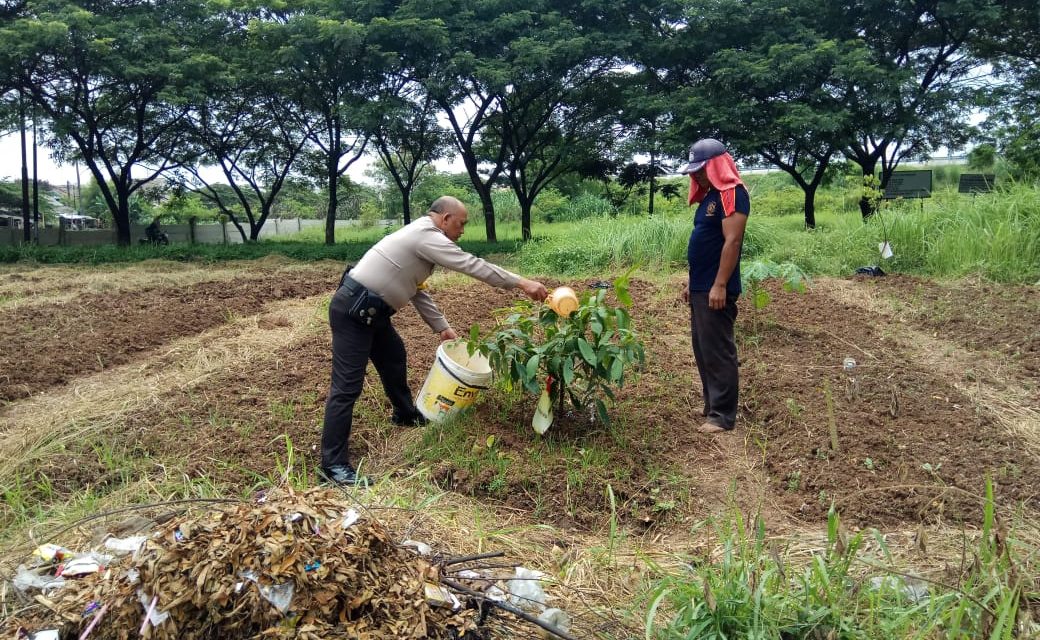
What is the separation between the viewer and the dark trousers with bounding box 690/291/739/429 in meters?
3.66

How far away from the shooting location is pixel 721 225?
3.57m

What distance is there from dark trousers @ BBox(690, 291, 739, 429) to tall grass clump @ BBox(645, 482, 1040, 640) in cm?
Result: 161

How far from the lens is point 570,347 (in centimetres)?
337

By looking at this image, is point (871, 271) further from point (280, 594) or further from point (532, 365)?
point (280, 594)

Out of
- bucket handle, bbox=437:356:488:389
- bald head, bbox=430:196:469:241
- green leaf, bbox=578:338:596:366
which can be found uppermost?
bald head, bbox=430:196:469:241

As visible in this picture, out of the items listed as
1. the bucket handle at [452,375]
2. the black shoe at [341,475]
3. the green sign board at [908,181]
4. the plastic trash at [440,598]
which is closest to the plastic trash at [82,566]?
the plastic trash at [440,598]

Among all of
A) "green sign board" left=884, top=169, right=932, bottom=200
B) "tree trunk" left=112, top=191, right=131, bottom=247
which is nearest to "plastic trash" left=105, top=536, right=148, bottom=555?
"green sign board" left=884, top=169, right=932, bottom=200

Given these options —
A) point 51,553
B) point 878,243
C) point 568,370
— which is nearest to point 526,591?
point 568,370

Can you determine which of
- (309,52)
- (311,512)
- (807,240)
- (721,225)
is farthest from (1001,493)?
(309,52)

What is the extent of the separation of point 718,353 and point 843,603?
1.81 meters

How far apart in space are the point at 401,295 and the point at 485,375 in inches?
23.5

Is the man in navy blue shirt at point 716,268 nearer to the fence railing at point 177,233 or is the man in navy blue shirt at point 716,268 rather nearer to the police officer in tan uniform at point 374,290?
the police officer in tan uniform at point 374,290

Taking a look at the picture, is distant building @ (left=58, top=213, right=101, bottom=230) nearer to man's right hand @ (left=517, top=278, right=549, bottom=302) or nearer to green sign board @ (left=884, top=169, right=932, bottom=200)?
green sign board @ (left=884, top=169, right=932, bottom=200)

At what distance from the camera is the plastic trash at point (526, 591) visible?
2143mm
